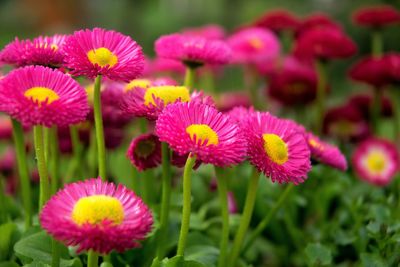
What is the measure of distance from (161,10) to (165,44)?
8445mm

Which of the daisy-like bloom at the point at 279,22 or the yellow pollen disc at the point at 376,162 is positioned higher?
the daisy-like bloom at the point at 279,22

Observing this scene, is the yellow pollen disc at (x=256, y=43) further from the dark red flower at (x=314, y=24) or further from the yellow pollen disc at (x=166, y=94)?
the yellow pollen disc at (x=166, y=94)

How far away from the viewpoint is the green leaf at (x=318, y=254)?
1.34 meters

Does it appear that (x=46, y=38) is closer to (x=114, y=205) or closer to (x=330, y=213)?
(x=114, y=205)

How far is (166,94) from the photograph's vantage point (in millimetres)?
1192

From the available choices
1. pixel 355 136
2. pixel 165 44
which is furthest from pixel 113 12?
pixel 165 44

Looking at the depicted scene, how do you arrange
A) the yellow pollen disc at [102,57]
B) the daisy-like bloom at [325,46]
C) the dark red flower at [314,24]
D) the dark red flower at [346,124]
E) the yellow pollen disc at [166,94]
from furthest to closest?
the dark red flower at [314,24] → the dark red flower at [346,124] → the daisy-like bloom at [325,46] → the yellow pollen disc at [166,94] → the yellow pollen disc at [102,57]

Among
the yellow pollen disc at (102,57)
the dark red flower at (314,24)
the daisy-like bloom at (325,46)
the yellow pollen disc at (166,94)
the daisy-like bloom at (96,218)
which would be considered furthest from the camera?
the dark red flower at (314,24)

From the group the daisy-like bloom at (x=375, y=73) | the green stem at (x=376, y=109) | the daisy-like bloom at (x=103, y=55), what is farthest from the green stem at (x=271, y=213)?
the green stem at (x=376, y=109)

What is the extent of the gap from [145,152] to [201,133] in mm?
277

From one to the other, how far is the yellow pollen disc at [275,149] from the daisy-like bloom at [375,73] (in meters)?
1.04

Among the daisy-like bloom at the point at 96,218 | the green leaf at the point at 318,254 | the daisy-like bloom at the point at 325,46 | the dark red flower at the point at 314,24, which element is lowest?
the green leaf at the point at 318,254

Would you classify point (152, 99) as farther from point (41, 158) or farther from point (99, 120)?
point (41, 158)

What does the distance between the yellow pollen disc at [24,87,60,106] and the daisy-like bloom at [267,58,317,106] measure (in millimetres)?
1390
